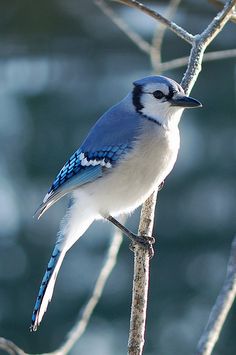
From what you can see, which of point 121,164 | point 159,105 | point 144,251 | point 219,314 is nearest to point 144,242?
point 144,251

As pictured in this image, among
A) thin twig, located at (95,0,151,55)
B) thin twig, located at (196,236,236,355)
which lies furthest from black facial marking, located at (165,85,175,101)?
thin twig, located at (196,236,236,355)

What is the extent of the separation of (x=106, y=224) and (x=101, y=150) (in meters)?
2.05

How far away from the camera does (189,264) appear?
170 inches

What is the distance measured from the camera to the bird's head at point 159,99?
207 centimetres

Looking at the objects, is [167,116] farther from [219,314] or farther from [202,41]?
[219,314]

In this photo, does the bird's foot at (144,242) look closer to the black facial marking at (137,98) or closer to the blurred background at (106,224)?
the black facial marking at (137,98)

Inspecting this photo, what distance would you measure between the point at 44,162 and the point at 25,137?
23 centimetres

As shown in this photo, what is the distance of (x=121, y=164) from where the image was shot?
7.03 feet

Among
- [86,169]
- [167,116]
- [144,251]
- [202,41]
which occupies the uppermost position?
[202,41]

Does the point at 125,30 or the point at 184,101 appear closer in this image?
the point at 184,101

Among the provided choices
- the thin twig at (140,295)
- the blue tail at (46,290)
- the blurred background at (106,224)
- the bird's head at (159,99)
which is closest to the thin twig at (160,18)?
the bird's head at (159,99)

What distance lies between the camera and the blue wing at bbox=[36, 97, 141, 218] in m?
2.17

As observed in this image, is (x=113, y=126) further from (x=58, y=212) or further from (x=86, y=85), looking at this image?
(x=86, y=85)

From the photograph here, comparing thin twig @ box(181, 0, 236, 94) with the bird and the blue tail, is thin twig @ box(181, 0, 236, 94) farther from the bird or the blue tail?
the blue tail
